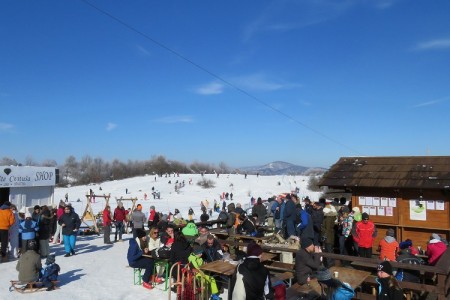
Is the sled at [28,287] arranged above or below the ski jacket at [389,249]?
below

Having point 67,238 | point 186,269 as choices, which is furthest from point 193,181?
point 186,269

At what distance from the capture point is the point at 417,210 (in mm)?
10164

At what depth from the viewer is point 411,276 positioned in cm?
686

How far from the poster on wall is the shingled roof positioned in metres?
0.50

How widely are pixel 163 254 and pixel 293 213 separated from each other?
4.71m

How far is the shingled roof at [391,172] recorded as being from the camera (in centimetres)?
1001

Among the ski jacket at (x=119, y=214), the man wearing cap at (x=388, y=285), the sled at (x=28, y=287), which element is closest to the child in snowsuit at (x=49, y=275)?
the sled at (x=28, y=287)

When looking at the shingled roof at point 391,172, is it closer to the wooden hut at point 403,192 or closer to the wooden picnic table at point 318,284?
the wooden hut at point 403,192

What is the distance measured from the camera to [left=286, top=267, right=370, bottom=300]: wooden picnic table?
6113 mm

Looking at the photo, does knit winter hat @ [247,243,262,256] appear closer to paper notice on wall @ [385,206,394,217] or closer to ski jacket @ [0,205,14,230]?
paper notice on wall @ [385,206,394,217]

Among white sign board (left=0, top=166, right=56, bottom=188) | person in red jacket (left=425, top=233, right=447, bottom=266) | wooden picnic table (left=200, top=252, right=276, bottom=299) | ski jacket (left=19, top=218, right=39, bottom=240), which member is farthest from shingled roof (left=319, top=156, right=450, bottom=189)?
white sign board (left=0, top=166, right=56, bottom=188)

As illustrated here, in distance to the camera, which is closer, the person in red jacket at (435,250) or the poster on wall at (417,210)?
the person in red jacket at (435,250)

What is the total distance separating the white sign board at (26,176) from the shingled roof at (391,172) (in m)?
12.8

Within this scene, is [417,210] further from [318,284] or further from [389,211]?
[318,284]
